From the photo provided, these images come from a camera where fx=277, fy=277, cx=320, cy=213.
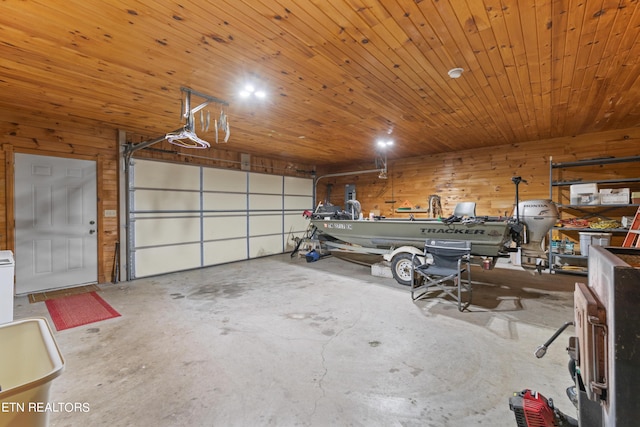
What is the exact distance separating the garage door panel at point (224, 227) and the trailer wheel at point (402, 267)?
3.69 m

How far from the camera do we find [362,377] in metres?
2.04

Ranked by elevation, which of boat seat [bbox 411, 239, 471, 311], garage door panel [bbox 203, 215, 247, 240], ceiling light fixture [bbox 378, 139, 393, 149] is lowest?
boat seat [bbox 411, 239, 471, 311]

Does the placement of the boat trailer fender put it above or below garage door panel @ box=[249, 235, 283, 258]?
above

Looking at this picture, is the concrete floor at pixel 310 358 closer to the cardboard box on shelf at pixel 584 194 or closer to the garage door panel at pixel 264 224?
the cardboard box on shelf at pixel 584 194

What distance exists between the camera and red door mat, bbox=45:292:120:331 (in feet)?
9.94

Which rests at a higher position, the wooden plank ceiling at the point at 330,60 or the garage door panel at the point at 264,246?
the wooden plank ceiling at the point at 330,60

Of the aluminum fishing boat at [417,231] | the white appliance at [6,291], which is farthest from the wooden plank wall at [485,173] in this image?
the white appliance at [6,291]

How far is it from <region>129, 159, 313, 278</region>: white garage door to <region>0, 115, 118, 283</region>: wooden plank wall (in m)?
0.32

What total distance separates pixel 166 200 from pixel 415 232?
4.55m

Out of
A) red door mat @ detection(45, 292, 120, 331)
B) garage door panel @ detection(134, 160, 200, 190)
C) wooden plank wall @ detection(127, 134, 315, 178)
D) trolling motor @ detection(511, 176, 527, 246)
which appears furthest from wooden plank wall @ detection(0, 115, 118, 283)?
trolling motor @ detection(511, 176, 527, 246)

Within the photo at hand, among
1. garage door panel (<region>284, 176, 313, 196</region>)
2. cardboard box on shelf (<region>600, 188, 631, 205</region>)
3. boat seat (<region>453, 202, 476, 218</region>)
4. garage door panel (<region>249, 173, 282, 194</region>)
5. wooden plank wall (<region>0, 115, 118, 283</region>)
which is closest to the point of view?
wooden plank wall (<region>0, 115, 118, 283</region>)

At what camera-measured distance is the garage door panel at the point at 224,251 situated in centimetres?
592

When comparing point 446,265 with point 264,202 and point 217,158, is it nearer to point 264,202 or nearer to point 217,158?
point 264,202

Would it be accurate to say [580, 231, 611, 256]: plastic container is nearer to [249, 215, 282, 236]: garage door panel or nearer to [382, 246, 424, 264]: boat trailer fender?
[382, 246, 424, 264]: boat trailer fender
